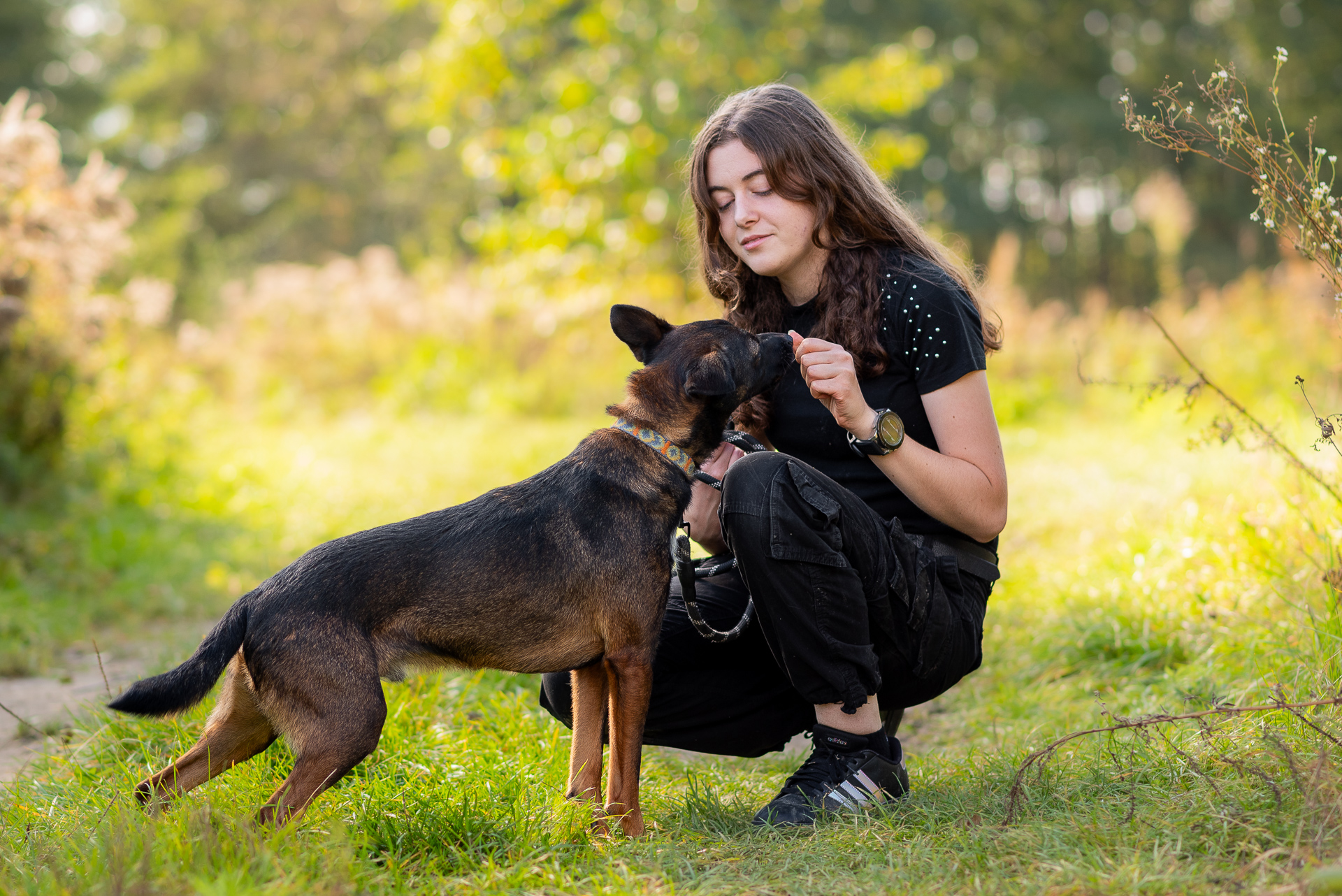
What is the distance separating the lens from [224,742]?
266cm

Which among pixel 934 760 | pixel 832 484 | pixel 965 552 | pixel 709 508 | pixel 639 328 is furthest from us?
pixel 709 508

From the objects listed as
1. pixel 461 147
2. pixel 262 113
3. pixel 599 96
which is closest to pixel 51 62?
pixel 262 113

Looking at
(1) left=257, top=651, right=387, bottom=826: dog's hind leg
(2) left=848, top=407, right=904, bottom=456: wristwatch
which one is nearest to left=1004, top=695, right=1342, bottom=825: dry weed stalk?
(2) left=848, top=407, right=904, bottom=456: wristwatch

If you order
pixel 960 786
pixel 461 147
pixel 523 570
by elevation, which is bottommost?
pixel 960 786

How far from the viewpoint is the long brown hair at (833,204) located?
305 centimetres

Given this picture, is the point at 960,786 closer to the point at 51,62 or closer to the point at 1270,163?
the point at 1270,163

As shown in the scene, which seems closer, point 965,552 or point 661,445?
point 661,445

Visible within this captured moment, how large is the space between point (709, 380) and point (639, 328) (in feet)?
1.46

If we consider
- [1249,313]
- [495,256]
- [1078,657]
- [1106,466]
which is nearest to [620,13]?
[495,256]

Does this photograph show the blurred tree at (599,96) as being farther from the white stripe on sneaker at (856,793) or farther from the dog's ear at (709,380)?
the white stripe on sneaker at (856,793)

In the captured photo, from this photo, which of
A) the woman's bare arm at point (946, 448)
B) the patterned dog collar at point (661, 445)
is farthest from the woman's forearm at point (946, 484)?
the patterned dog collar at point (661, 445)

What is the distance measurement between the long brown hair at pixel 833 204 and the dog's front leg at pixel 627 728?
1.03 m

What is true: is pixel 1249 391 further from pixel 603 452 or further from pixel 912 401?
pixel 603 452

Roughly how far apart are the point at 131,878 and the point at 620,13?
924 centimetres
